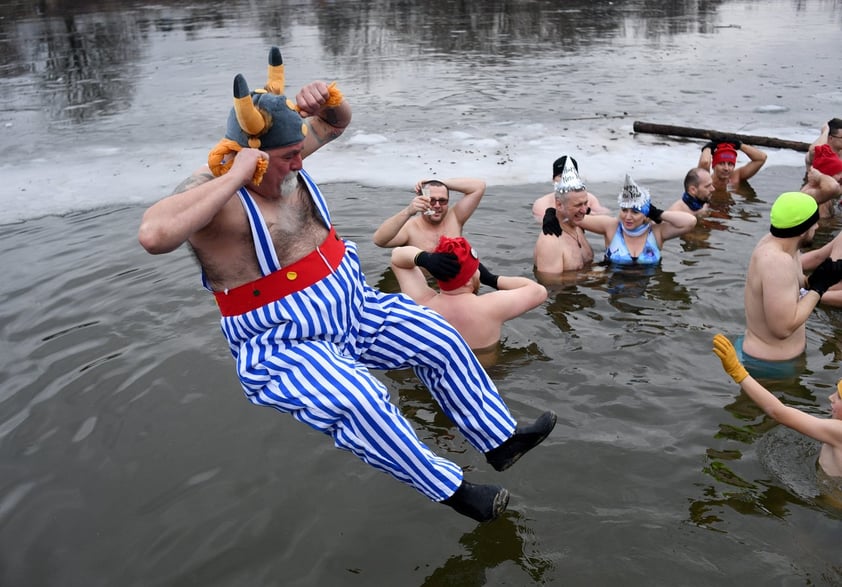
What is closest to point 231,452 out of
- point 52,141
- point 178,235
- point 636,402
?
point 178,235

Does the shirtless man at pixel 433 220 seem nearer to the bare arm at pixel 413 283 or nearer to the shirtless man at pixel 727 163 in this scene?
the bare arm at pixel 413 283

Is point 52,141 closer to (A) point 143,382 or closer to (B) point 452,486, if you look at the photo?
(A) point 143,382

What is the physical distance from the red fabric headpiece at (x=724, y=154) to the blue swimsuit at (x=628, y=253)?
233 centimetres

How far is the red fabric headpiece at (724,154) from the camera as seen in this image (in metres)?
8.87

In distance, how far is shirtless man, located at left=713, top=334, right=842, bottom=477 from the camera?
3883 millimetres

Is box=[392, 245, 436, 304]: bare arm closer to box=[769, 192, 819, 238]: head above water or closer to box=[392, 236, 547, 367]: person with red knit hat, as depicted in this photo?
box=[392, 236, 547, 367]: person with red knit hat

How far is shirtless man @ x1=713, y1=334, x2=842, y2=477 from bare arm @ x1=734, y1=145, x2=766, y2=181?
5.74 meters

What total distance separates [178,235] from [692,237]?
19.9ft

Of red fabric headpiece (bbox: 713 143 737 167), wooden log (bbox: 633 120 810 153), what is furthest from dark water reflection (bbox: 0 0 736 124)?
red fabric headpiece (bbox: 713 143 737 167)

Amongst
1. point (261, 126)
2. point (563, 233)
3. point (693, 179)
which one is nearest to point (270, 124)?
point (261, 126)

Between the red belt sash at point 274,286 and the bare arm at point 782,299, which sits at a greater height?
the red belt sash at point 274,286

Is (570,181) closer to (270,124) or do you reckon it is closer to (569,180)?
(569,180)

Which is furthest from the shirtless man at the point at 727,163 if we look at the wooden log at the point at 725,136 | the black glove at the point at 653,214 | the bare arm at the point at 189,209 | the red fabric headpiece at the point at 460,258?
the bare arm at the point at 189,209

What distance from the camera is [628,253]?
710 cm
